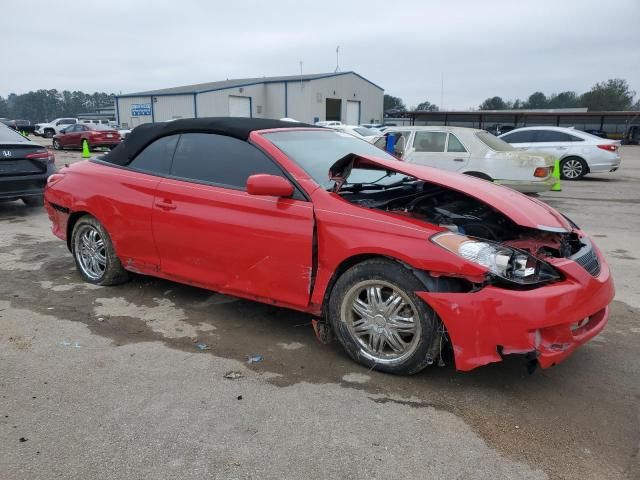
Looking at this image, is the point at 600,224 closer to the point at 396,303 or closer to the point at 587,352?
the point at 587,352

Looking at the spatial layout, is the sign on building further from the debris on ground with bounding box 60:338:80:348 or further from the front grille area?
the front grille area

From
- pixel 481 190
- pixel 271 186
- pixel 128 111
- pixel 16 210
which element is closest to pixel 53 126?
pixel 128 111

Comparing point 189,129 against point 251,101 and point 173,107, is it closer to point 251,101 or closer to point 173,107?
point 173,107

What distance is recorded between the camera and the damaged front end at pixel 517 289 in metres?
2.79

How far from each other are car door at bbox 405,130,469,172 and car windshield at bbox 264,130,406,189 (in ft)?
18.7

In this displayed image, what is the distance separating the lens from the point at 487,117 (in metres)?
46.3

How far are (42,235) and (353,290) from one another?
5621mm

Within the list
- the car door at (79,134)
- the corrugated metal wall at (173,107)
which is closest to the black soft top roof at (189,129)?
the car door at (79,134)

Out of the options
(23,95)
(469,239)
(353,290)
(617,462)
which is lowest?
(617,462)

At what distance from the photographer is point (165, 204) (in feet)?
13.4

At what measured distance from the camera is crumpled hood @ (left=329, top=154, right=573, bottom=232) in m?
3.24

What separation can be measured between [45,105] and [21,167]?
114m

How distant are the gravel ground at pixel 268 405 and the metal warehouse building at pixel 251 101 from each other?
4029cm

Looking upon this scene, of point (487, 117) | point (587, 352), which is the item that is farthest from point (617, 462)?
point (487, 117)
